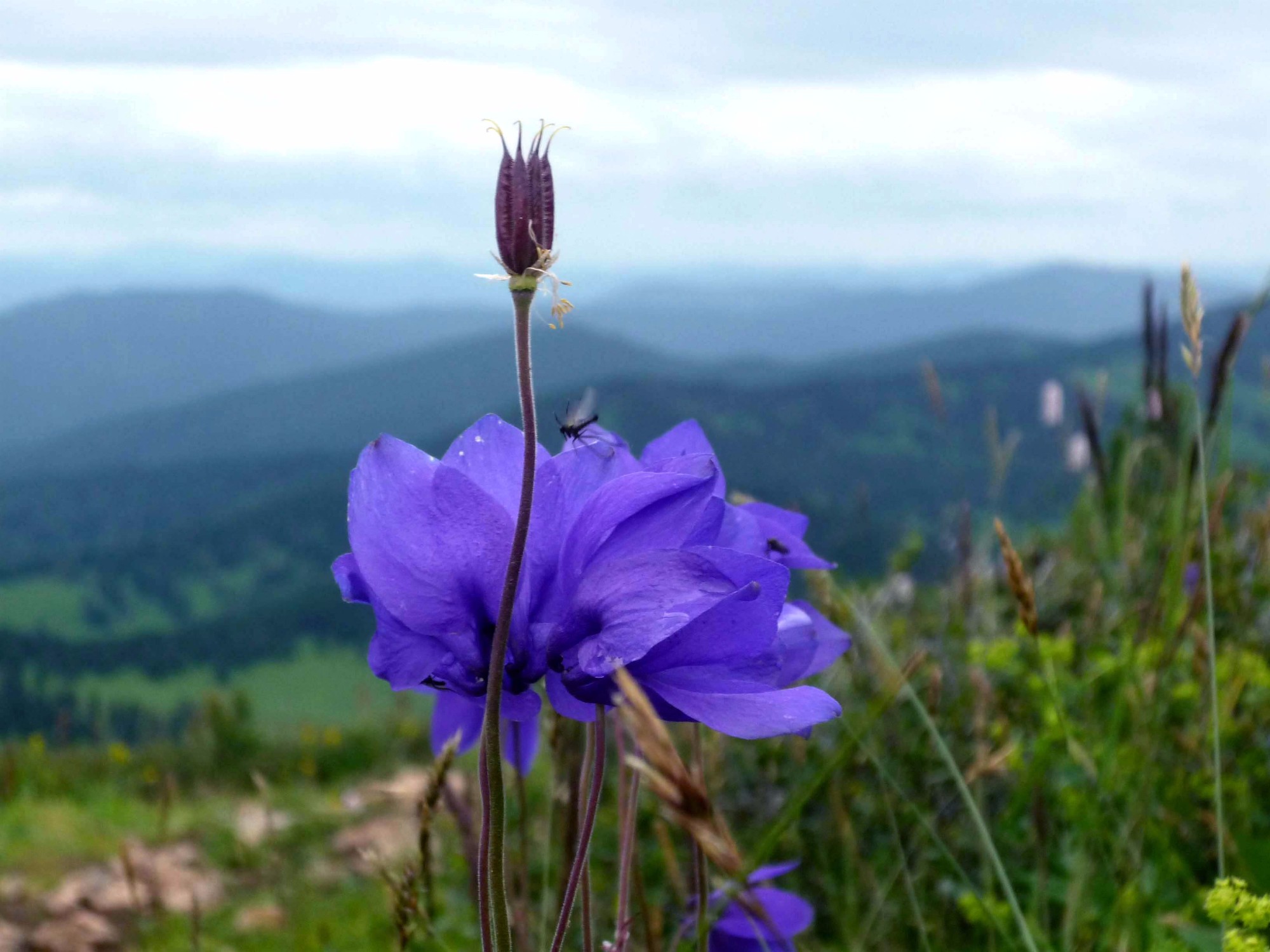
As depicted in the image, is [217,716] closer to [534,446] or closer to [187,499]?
[534,446]

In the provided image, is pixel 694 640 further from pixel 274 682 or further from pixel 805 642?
pixel 274 682

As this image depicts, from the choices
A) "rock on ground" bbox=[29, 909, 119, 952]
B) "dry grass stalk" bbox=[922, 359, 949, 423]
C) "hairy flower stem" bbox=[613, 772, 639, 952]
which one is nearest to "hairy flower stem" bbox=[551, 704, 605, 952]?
"hairy flower stem" bbox=[613, 772, 639, 952]

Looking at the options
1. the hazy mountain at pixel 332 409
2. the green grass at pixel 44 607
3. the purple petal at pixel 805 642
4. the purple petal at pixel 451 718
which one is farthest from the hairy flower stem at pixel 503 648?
the hazy mountain at pixel 332 409

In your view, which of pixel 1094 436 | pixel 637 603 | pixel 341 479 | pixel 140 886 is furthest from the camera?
pixel 341 479

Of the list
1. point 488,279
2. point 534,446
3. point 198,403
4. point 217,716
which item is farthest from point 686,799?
point 198,403

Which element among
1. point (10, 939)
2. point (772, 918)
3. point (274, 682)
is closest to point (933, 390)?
point (772, 918)

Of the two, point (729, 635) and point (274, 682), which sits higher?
point (729, 635)

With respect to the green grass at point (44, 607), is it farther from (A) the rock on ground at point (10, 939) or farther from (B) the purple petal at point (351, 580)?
(B) the purple petal at point (351, 580)
